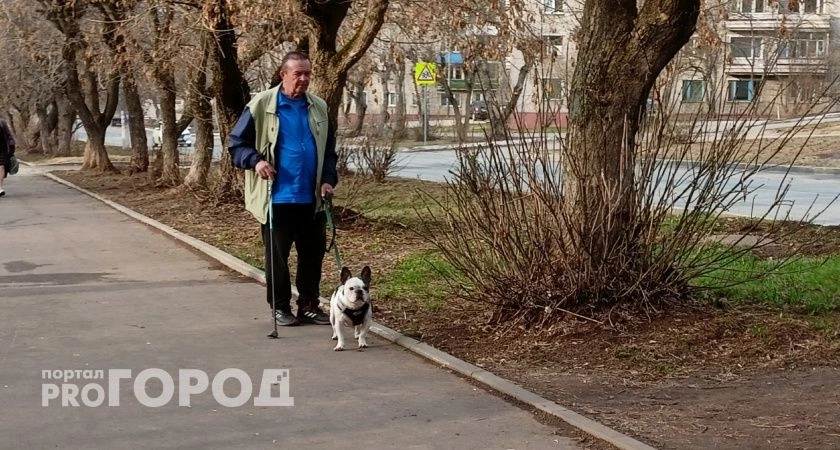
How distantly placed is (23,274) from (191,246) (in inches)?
107

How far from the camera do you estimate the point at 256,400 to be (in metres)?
6.53

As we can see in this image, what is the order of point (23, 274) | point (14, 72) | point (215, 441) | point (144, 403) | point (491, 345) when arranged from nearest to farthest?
point (215, 441), point (144, 403), point (491, 345), point (23, 274), point (14, 72)

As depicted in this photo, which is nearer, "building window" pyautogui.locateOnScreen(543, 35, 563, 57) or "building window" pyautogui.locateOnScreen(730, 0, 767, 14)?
"building window" pyautogui.locateOnScreen(543, 35, 563, 57)

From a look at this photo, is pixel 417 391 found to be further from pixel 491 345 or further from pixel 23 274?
pixel 23 274

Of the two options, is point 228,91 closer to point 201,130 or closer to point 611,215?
point 201,130

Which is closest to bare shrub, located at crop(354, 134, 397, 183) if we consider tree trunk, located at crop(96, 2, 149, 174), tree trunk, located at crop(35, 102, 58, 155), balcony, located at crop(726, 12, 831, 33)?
tree trunk, located at crop(96, 2, 149, 174)

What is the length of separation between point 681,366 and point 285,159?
10.4 ft

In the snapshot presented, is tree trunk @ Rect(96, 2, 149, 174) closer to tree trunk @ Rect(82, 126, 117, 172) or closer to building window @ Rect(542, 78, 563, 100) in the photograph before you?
tree trunk @ Rect(82, 126, 117, 172)

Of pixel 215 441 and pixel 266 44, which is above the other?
pixel 266 44

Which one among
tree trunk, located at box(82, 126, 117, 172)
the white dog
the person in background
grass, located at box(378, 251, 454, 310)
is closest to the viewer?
the white dog

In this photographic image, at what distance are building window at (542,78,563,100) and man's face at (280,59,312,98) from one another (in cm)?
169

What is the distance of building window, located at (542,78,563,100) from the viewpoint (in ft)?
26.6

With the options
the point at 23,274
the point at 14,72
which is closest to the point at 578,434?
the point at 23,274

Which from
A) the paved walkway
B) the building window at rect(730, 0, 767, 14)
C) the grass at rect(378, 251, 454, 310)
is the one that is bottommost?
the grass at rect(378, 251, 454, 310)
